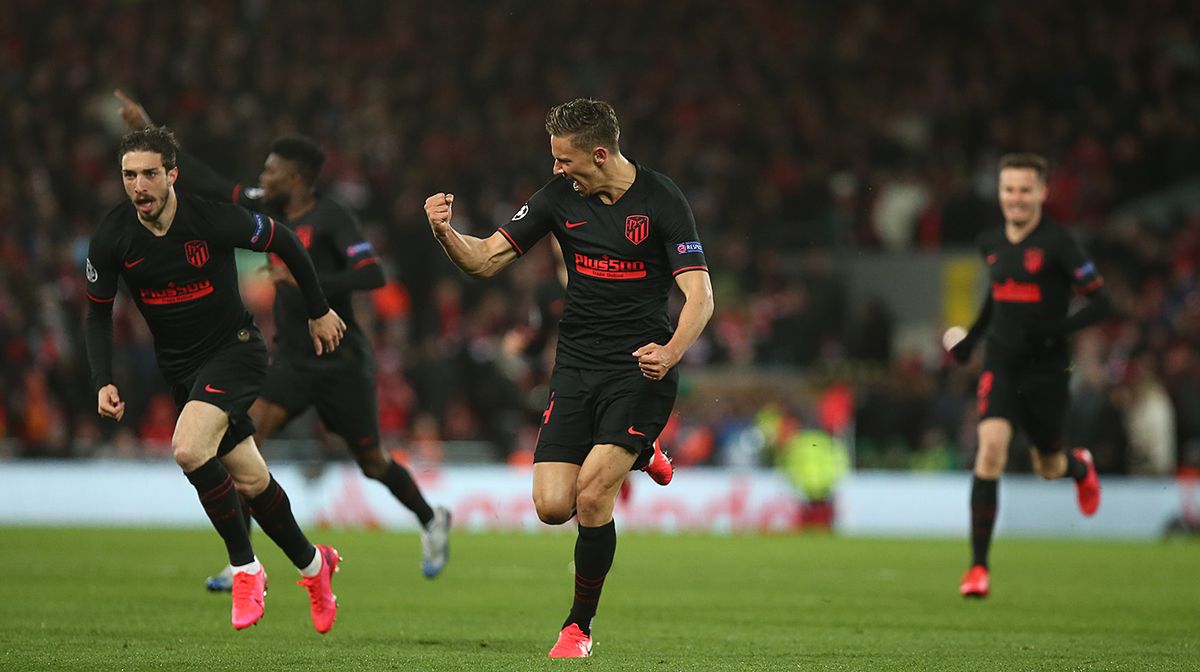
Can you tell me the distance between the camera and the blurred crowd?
68.2 ft

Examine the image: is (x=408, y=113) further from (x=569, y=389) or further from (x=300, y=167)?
(x=569, y=389)

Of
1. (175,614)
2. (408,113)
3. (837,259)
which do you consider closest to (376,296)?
(408,113)

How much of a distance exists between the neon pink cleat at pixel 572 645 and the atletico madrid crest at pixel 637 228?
1724 millimetres

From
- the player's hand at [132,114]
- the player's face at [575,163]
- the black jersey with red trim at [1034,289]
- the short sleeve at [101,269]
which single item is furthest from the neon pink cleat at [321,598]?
the black jersey with red trim at [1034,289]

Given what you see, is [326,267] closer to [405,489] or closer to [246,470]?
[405,489]

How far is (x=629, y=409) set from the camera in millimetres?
7551

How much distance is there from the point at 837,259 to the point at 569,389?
1730cm

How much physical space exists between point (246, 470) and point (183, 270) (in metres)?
1.02

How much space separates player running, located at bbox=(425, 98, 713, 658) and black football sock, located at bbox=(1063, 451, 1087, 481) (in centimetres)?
497

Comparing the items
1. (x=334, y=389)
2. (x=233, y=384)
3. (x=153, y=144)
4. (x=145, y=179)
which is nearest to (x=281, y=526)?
(x=233, y=384)

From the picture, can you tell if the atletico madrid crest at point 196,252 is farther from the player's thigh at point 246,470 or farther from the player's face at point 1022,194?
the player's face at point 1022,194

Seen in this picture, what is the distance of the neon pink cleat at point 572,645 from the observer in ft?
24.3

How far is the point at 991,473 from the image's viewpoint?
11.1m

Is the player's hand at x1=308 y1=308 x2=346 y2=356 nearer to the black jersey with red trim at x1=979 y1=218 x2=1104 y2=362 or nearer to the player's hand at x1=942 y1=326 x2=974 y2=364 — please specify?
the player's hand at x1=942 y1=326 x2=974 y2=364
